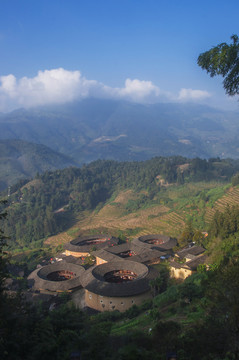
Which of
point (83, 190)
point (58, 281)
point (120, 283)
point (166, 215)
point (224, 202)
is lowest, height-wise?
point (83, 190)

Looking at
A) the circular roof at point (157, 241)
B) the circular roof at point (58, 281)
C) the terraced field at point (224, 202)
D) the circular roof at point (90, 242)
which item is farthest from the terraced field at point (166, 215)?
the circular roof at point (58, 281)

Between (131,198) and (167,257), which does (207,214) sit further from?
(131,198)

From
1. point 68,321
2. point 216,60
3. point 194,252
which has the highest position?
point 216,60

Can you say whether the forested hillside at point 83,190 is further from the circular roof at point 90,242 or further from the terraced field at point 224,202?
the circular roof at point 90,242

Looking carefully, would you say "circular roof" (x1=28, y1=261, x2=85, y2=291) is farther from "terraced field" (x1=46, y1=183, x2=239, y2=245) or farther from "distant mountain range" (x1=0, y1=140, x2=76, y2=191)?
"distant mountain range" (x1=0, y1=140, x2=76, y2=191)

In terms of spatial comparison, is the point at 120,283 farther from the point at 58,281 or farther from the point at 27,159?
the point at 27,159

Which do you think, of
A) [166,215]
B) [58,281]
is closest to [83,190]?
[166,215]

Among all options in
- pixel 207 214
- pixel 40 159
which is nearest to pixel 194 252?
pixel 207 214

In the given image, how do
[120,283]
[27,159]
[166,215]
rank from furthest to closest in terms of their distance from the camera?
[27,159]
[166,215]
[120,283]
